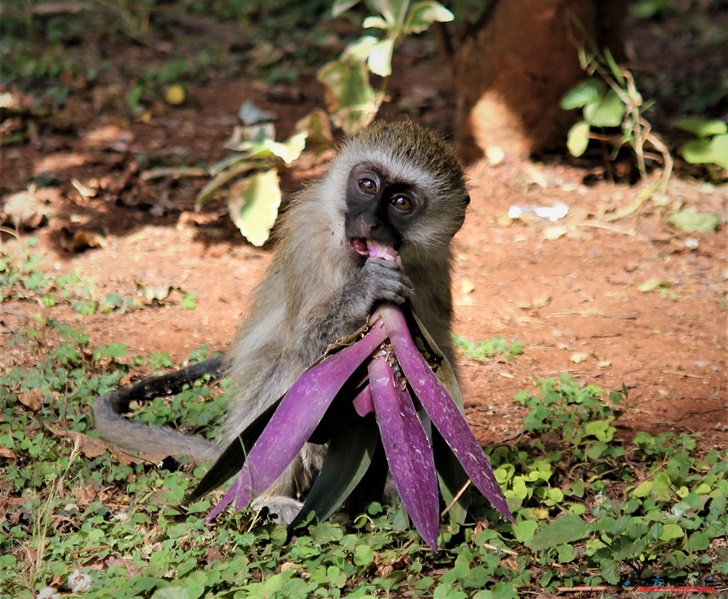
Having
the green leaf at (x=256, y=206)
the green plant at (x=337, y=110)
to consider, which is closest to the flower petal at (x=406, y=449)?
the green leaf at (x=256, y=206)

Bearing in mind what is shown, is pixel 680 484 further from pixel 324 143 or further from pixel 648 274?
pixel 324 143

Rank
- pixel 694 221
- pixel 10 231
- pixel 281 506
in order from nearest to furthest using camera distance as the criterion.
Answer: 1. pixel 281 506
2. pixel 10 231
3. pixel 694 221

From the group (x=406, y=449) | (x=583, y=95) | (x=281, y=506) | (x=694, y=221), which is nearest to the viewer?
(x=406, y=449)

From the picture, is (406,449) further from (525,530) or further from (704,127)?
(704,127)

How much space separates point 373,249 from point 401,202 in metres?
0.25

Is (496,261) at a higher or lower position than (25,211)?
lower

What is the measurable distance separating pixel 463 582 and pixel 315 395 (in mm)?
724

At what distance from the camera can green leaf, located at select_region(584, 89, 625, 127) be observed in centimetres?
612

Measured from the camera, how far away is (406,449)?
3.07 meters

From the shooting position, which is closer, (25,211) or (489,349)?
(489,349)

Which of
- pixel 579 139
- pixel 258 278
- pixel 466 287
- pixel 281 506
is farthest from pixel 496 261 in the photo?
pixel 281 506

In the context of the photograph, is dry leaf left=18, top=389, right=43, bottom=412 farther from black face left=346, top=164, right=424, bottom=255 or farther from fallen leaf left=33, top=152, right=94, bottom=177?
fallen leaf left=33, top=152, right=94, bottom=177

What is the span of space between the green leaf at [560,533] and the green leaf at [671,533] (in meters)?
0.24

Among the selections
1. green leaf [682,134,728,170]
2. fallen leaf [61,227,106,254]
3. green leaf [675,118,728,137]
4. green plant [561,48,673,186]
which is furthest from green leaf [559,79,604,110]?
fallen leaf [61,227,106,254]
